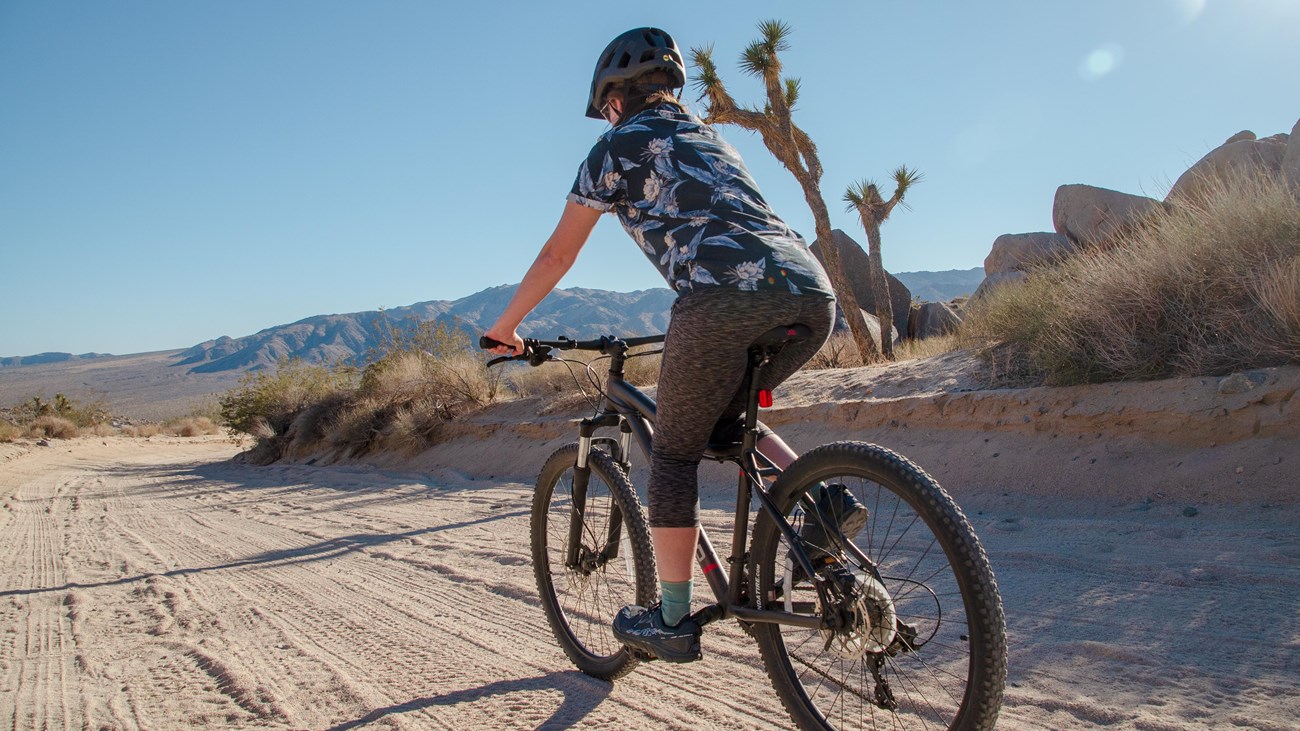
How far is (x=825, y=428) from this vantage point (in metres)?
9.01

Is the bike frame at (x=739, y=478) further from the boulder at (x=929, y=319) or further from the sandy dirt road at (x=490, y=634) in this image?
the boulder at (x=929, y=319)

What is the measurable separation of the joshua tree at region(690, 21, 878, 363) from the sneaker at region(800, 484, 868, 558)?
13730 millimetres

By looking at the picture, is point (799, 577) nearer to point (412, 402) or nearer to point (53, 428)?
point (412, 402)

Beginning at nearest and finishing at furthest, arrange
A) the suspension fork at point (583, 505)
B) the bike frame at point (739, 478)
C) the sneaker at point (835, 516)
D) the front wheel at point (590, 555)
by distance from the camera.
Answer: the sneaker at point (835, 516) → the bike frame at point (739, 478) → the front wheel at point (590, 555) → the suspension fork at point (583, 505)

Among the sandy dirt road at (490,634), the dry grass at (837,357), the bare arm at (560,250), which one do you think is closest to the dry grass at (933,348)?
the dry grass at (837,357)

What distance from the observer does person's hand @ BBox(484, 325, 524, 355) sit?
3078 mm

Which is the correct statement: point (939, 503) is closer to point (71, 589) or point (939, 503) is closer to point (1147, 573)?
point (1147, 573)

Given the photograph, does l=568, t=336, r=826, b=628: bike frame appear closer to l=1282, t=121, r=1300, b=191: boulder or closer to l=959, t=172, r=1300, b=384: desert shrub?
l=959, t=172, r=1300, b=384: desert shrub

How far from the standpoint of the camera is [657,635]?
9.05ft

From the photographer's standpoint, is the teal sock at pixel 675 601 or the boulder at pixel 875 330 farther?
the boulder at pixel 875 330

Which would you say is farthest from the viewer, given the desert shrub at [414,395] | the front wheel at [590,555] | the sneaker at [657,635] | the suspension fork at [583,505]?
the desert shrub at [414,395]

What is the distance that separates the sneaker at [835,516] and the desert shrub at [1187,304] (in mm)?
5274

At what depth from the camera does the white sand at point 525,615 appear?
2.91 meters

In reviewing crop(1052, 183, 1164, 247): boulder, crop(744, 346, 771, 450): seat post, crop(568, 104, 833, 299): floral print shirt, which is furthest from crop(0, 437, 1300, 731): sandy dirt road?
crop(1052, 183, 1164, 247): boulder
